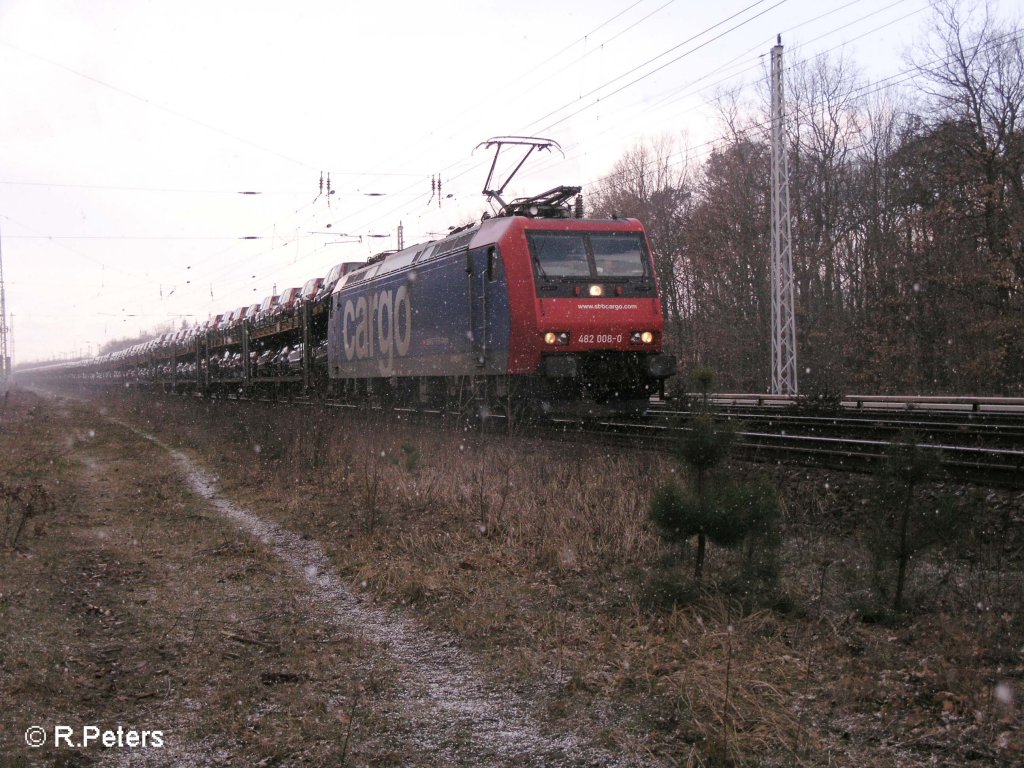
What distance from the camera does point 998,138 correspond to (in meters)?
27.0

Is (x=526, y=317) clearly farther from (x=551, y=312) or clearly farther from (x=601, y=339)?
(x=601, y=339)

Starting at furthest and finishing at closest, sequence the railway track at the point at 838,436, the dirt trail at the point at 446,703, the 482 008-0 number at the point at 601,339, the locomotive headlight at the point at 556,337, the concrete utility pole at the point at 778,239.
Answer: the concrete utility pole at the point at 778,239 → the 482 008-0 number at the point at 601,339 → the locomotive headlight at the point at 556,337 → the railway track at the point at 838,436 → the dirt trail at the point at 446,703

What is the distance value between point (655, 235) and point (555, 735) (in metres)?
38.7

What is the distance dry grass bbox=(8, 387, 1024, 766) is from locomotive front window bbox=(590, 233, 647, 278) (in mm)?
5170

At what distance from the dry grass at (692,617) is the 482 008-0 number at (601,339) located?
4.06m

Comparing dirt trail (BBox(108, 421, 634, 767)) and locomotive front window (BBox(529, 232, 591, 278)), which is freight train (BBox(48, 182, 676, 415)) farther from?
dirt trail (BBox(108, 421, 634, 767))

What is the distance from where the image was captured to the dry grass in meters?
3.88

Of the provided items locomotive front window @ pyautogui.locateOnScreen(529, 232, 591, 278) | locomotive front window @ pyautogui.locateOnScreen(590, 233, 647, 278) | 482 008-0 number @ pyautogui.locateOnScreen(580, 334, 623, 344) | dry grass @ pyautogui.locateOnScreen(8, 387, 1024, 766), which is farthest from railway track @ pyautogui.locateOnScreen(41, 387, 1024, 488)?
locomotive front window @ pyautogui.locateOnScreen(529, 232, 591, 278)

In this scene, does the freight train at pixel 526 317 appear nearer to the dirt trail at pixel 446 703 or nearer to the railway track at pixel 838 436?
the railway track at pixel 838 436

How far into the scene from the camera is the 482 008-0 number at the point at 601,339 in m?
14.1

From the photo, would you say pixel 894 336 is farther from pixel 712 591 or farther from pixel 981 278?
pixel 712 591

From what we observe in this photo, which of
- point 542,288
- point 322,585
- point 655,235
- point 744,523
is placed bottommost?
point 322,585

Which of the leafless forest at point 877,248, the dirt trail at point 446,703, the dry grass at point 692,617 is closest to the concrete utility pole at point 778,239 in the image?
the leafless forest at point 877,248

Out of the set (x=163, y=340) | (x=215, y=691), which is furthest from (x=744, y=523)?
(x=163, y=340)
